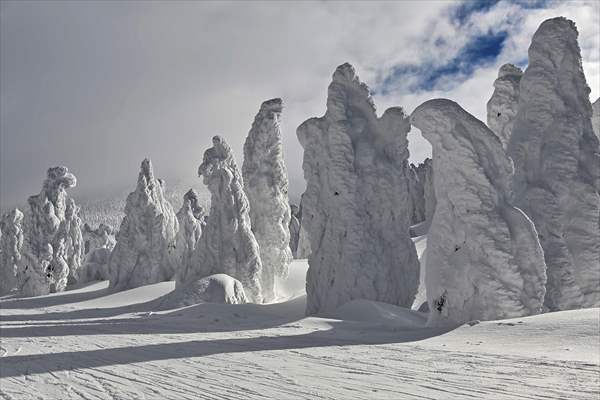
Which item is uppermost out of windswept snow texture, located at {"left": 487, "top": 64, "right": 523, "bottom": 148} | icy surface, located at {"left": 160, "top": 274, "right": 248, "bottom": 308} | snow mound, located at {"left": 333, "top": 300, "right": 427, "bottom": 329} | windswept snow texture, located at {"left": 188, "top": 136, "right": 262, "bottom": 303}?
windswept snow texture, located at {"left": 487, "top": 64, "right": 523, "bottom": 148}

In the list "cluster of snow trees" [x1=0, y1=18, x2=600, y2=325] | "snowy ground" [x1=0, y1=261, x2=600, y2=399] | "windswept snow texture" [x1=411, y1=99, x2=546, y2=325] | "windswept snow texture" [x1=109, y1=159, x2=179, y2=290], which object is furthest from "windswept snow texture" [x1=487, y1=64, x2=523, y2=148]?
"windswept snow texture" [x1=109, y1=159, x2=179, y2=290]

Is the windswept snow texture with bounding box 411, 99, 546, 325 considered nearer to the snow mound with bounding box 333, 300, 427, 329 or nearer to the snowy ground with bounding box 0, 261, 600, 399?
the snowy ground with bounding box 0, 261, 600, 399

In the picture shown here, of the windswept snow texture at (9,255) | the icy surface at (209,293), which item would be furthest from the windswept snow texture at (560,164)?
the windswept snow texture at (9,255)

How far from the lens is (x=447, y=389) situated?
683 cm

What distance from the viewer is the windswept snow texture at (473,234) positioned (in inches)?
514

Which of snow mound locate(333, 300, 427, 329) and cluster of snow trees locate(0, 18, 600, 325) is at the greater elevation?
cluster of snow trees locate(0, 18, 600, 325)

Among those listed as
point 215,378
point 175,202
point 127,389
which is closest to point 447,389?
point 215,378

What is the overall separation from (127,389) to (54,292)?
103ft

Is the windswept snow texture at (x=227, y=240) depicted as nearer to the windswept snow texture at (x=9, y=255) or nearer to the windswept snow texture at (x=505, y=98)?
the windswept snow texture at (x=505, y=98)

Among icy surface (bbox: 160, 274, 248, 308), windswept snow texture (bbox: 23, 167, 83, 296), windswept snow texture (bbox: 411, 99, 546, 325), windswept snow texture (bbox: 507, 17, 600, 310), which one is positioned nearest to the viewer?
windswept snow texture (bbox: 411, 99, 546, 325)

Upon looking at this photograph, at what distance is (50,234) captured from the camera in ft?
119

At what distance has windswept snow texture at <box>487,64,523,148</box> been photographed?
26562 mm

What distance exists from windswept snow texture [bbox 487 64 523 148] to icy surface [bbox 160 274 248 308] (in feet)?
48.5

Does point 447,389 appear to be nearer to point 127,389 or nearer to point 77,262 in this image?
point 127,389
